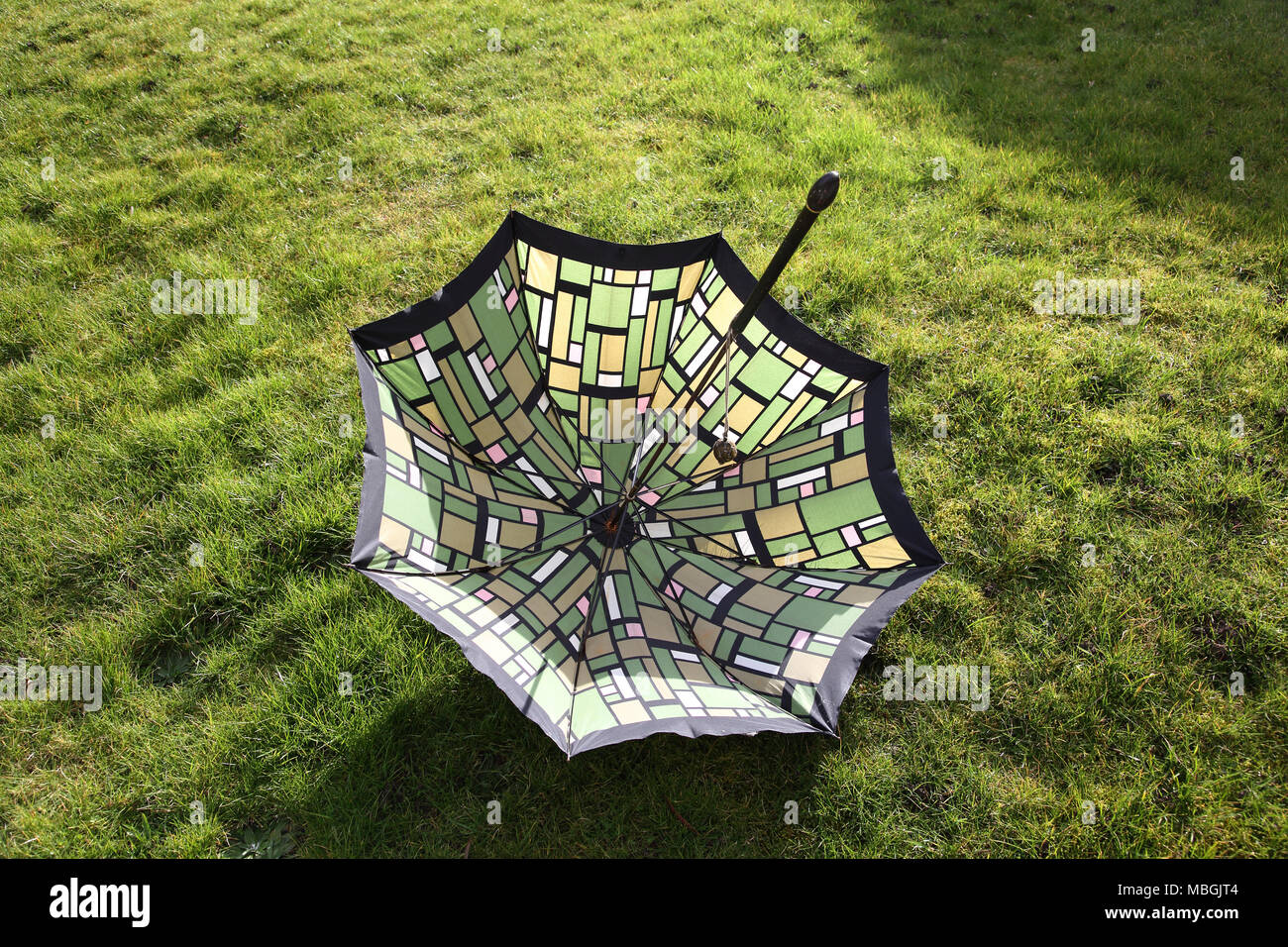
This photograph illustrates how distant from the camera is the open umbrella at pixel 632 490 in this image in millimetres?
2303

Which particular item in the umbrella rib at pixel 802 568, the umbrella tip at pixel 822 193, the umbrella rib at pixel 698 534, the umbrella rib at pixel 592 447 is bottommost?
the umbrella rib at pixel 802 568

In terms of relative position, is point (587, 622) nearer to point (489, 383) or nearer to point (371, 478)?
point (371, 478)

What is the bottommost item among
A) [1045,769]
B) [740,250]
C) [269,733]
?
[1045,769]

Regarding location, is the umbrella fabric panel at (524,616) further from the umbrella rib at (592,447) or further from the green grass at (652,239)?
the green grass at (652,239)

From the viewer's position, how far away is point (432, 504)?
95.0 inches

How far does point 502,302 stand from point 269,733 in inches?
78.2

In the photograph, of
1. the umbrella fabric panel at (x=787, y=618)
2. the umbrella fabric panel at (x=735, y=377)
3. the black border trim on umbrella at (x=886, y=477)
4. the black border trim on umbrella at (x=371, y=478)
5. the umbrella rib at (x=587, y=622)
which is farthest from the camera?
the umbrella fabric panel at (x=735, y=377)

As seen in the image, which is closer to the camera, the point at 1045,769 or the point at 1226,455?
the point at 1045,769

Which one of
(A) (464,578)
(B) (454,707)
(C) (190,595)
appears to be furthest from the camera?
(C) (190,595)

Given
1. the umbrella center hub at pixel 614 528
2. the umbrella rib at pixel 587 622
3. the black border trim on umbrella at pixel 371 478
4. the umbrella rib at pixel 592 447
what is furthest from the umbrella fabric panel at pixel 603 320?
the black border trim on umbrella at pixel 371 478

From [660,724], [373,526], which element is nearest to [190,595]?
[373,526]
